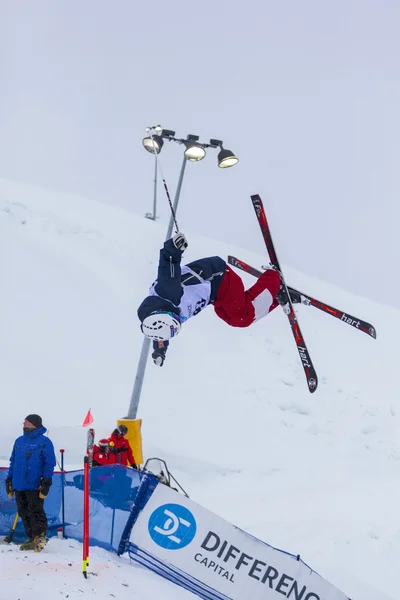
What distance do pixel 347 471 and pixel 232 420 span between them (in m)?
3.08

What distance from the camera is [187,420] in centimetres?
1238

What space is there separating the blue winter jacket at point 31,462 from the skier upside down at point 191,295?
1.69 meters

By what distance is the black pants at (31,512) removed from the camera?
5578 millimetres

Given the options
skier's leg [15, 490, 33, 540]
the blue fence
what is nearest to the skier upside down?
the blue fence

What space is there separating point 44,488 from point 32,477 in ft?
0.61

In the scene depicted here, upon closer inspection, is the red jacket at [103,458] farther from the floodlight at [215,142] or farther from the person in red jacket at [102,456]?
the floodlight at [215,142]

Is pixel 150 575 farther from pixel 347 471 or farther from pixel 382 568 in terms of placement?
pixel 347 471

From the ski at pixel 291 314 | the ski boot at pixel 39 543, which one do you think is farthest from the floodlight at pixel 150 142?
the ski boot at pixel 39 543

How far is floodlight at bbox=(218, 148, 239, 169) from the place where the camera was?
8609mm

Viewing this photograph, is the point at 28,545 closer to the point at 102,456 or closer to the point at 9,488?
the point at 9,488

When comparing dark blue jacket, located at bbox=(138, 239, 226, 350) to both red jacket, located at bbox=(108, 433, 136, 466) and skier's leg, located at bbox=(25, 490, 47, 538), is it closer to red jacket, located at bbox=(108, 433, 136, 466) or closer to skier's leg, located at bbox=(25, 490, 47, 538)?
skier's leg, located at bbox=(25, 490, 47, 538)

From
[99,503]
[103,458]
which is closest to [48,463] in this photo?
[99,503]

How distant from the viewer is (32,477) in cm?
561


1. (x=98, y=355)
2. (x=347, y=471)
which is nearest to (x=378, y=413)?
(x=347, y=471)
